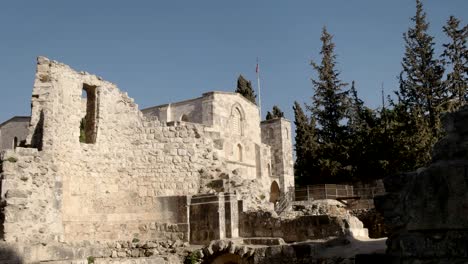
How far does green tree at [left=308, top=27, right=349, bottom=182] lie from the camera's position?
34.0 metres

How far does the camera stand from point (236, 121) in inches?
1276

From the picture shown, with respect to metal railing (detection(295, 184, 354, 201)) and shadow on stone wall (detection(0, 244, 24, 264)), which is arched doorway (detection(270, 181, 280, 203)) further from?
shadow on stone wall (detection(0, 244, 24, 264))

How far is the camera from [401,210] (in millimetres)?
4586

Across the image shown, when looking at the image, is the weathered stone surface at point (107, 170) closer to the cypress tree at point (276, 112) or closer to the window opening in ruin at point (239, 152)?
the window opening in ruin at point (239, 152)

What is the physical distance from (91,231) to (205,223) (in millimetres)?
3461

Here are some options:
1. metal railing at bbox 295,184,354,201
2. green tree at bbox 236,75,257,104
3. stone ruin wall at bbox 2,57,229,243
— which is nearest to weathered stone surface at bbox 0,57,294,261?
stone ruin wall at bbox 2,57,229,243

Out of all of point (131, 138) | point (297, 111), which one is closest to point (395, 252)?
point (131, 138)

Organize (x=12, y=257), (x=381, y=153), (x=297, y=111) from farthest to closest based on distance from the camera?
(x=297, y=111) < (x=381, y=153) < (x=12, y=257)

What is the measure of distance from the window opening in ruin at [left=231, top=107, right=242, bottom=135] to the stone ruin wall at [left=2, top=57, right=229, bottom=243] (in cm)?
1563

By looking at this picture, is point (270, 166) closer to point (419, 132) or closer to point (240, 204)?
point (419, 132)

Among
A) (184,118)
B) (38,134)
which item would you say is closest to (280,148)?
(184,118)

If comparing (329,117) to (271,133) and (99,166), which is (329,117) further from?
(99,166)

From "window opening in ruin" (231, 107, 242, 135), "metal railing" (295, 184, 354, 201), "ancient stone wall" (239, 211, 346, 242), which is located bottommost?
"ancient stone wall" (239, 211, 346, 242)

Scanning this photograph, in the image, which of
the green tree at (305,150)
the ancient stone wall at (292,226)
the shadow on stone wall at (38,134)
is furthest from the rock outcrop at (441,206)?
the green tree at (305,150)
